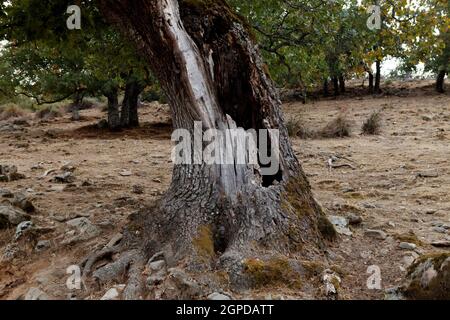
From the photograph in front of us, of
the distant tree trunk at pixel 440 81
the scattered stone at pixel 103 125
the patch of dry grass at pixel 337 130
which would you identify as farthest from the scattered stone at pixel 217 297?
the distant tree trunk at pixel 440 81

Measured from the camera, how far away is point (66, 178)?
7227mm

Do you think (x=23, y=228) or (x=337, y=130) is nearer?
(x=23, y=228)

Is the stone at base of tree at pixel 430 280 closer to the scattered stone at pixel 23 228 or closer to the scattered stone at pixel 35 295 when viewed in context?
the scattered stone at pixel 35 295

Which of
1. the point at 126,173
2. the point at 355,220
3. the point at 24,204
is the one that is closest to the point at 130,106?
the point at 126,173

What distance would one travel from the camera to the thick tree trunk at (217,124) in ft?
11.8

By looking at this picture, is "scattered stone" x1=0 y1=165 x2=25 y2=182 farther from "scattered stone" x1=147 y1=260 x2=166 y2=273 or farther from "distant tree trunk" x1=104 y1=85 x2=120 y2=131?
"distant tree trunk" x1=104 y1=85 x2=120 y2=131

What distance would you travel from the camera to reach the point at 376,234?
4.31m

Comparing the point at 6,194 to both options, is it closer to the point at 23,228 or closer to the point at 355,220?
the point at 23,228

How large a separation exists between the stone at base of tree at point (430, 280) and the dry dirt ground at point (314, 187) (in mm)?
263

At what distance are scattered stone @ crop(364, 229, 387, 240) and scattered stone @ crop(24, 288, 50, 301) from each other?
10.0 feet

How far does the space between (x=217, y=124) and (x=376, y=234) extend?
1994 millimetres

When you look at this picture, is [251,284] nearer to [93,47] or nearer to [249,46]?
[249,46]

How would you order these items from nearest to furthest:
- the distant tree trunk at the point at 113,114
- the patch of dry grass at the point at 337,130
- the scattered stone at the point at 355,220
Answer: the scattered stone at the point at 355,220
the patch of dry grass at the point at 337,130
the distant tree trunk at the point at 113,114
